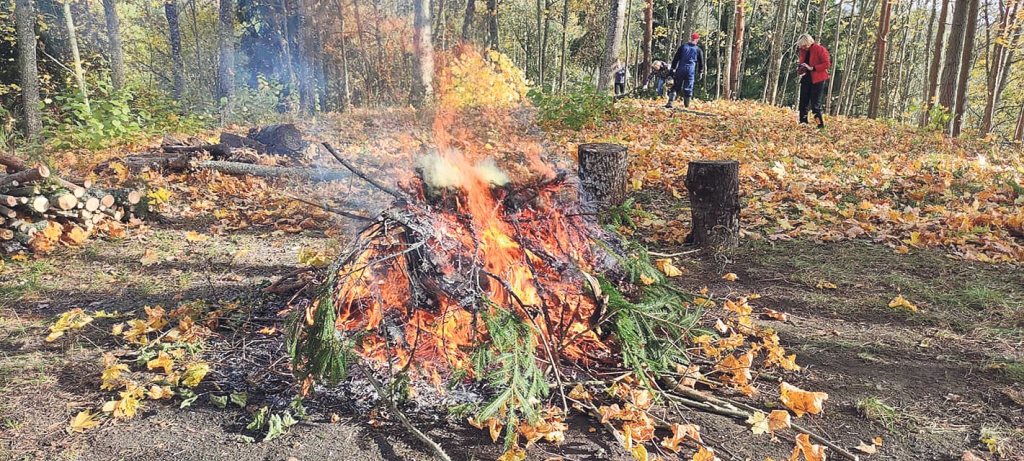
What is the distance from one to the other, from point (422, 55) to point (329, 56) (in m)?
9.31

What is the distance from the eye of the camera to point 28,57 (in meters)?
11.3

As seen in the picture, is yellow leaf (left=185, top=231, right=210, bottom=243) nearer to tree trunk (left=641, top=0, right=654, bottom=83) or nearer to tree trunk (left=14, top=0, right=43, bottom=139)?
tree trunk (left=14, top=0, right=43, bottom=139)

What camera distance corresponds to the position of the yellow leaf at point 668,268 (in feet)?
14.8

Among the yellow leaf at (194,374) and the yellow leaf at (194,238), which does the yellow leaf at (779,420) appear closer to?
the yellow leaf at (194,374)

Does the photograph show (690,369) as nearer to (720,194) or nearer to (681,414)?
(681,414)

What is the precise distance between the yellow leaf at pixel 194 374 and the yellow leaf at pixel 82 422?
0.42 metres

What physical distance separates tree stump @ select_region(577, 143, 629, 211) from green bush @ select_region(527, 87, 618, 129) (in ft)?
16.7

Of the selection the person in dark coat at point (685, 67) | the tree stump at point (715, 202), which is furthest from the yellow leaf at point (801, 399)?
the person in dark coat at point (685, 67)

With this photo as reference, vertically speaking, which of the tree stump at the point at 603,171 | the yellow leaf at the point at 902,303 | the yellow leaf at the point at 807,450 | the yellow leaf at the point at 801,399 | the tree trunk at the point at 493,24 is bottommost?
the yellow leaf at the point at 807,450

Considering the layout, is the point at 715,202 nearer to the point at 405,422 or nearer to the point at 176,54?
the point at 405,422

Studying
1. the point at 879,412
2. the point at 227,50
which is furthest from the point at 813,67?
the point at 227,50

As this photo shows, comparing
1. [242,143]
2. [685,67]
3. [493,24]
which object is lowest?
[242,143]

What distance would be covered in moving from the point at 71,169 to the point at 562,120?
27.5 ft

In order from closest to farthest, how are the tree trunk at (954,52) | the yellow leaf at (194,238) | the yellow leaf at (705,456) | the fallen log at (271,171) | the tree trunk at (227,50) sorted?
1. the yellow leaf at (705,456)
2. the yellow leaf at (194,238)
3. the fallen log at (271,171)
4. the tree trunk at (954,52)
5. the tree trunk at (227,50)
